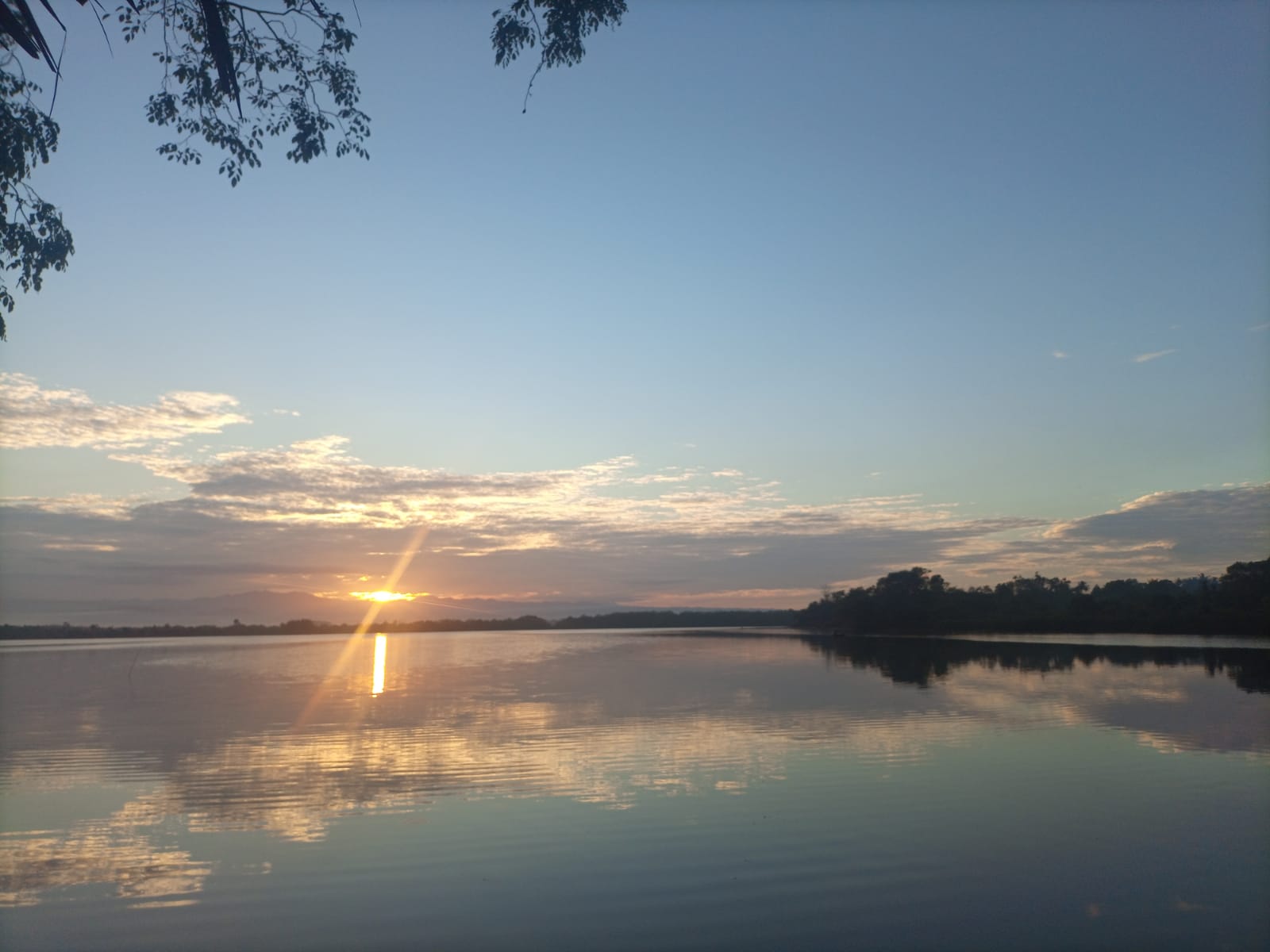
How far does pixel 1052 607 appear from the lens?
134 meters

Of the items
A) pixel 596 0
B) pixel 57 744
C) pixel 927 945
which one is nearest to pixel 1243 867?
pixel 927 945

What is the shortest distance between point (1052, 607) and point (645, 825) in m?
137

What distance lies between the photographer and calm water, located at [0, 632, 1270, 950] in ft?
29.5

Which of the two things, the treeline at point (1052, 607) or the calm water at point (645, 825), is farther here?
the treeline at point (1052, 607)

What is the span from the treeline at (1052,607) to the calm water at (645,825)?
241 feet

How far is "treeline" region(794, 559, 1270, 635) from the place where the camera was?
8831cm

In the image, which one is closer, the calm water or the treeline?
the calm water

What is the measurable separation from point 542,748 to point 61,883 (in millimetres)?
10300

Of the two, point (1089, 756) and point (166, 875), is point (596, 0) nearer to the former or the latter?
point (166, 875)

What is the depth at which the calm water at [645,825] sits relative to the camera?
900 cm

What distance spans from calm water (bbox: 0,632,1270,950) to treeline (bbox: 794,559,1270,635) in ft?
241

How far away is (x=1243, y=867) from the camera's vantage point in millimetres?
10641

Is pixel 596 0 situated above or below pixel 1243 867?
above

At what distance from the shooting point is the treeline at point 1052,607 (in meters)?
88.3
